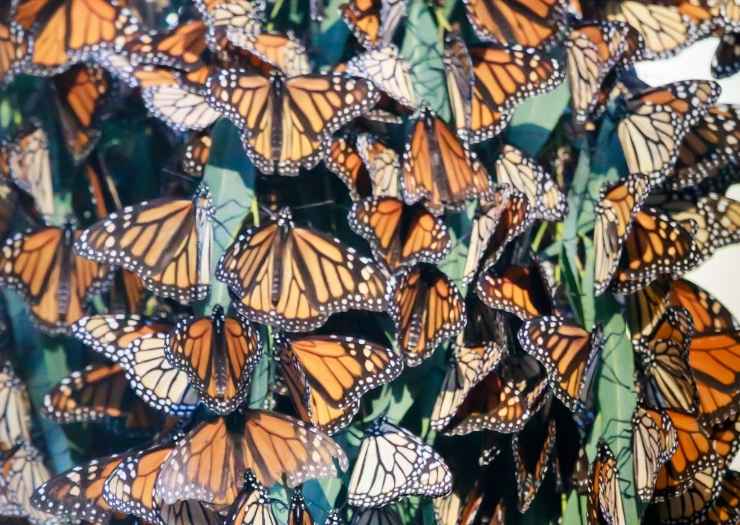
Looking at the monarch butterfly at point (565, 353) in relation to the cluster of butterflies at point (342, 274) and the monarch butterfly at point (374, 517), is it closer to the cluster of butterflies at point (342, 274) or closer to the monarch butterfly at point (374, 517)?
the cluster of butterflies at point (342, 274)

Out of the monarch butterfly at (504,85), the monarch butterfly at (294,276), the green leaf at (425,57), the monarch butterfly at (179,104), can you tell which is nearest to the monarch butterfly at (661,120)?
the monarch butterfly at (504,85)


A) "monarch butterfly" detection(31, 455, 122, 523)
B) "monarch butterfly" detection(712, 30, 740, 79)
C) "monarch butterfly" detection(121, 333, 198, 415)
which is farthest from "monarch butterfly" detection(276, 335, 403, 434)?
"monarch butterfly" detection(712, 30, 740, 79)

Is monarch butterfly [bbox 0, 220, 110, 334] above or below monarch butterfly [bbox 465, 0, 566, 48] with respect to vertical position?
below

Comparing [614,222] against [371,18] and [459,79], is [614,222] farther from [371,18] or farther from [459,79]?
[371,18]

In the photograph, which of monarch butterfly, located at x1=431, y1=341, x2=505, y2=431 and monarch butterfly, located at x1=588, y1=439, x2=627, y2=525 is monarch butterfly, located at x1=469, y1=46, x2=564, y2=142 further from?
monarch butterfly, located at x1=588, y1=439, x2=627, y2=525

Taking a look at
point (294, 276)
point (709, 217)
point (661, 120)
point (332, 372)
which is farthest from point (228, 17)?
point (709, 217)
